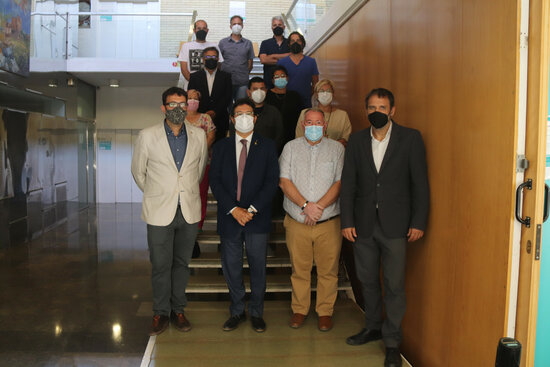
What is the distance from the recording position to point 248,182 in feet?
11.3

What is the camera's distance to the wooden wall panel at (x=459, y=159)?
2281 millimetres

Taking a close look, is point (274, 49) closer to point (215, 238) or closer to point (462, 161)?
point (215, 238)

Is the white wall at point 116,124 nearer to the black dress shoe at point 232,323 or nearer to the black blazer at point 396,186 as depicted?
the black dress shoe at point 232,323

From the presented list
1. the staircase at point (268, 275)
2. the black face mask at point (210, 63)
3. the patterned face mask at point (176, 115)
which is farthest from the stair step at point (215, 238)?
the black face mask at point (210, 63)

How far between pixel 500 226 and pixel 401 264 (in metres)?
0.84

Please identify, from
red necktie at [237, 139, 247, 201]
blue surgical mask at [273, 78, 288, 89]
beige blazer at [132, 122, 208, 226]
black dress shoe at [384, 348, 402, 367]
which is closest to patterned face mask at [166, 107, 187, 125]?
beige blazer at [132, 122, 208, 226]

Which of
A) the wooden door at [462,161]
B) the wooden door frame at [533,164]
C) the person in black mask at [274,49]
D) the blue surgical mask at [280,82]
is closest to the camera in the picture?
the wooden door frame at [533,164]

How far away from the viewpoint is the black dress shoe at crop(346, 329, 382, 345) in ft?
10.8

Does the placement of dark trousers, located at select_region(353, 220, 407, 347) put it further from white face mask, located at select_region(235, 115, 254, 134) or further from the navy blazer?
white face mask, located at select_region(235, 115, 254, 134)

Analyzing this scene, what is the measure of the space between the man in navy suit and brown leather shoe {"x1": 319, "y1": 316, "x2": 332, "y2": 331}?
44cm

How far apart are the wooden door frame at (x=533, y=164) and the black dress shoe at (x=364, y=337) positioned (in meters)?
1.21

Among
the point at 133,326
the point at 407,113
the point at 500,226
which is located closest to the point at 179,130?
the point at 407,113

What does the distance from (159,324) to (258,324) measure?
76cm

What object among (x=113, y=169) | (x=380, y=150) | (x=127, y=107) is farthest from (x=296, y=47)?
(x=113, y=169)
